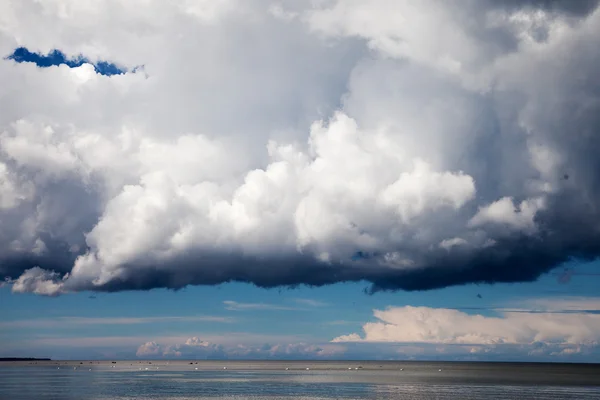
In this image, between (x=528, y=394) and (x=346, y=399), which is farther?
(x=528, y=394)

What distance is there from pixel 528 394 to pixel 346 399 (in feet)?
123

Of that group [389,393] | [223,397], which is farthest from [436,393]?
[223,397]

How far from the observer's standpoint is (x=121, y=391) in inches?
4929

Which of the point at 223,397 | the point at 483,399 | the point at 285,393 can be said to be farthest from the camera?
the point at 285,393

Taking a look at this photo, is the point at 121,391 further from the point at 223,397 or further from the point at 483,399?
the point at 483,399

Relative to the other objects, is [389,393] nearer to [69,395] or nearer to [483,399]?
[483,399]

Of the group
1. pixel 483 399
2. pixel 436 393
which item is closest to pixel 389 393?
pixel 436 393

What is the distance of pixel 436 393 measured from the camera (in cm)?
11925

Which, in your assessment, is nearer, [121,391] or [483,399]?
[483,399]

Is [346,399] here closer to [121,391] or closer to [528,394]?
[528,394]

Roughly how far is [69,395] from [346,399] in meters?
52.4

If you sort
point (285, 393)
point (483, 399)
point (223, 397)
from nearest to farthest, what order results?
point (483, 399)
point (223, 397)
point (285, 393)

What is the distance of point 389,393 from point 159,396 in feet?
146

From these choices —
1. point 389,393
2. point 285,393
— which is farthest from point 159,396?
point 389,393
